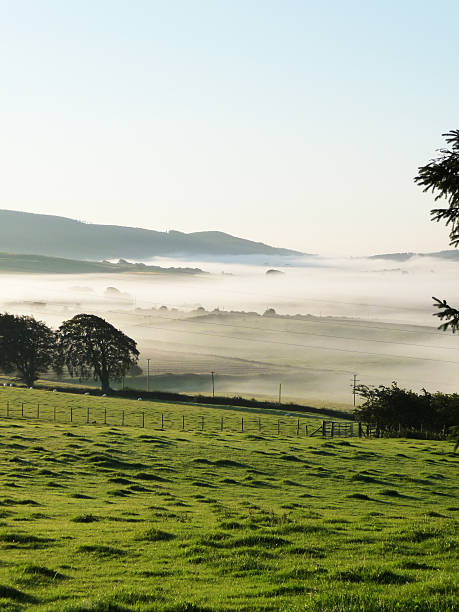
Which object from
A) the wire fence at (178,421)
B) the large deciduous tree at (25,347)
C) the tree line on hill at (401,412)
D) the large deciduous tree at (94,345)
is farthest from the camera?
the large deciduous tree at (94,345)

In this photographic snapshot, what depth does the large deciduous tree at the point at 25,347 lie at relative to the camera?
130 metres

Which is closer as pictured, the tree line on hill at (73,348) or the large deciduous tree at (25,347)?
the large deciduous tree at (25,347)

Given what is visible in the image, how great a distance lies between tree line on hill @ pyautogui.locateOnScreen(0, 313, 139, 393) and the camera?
429 ft

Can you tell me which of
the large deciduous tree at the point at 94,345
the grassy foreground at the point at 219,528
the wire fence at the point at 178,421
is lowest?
the wire fence at the point at 178,421

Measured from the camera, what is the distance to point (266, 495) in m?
36.2

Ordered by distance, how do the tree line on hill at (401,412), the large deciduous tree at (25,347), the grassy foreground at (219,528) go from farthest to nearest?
the large deciduous tree at (25,347) → the tree line on hill at (401,412) → the grassy foreground at (219,528)

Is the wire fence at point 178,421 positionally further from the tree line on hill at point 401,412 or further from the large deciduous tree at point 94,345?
the large deciduous tree at point 94,345

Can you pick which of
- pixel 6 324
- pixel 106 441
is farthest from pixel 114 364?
pixel 106 441

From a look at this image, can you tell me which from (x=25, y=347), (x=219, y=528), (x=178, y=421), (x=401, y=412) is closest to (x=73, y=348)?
(x=25, y=347)

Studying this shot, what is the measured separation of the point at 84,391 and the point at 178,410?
32946 mm

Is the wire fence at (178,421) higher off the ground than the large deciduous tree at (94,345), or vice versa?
the large deciduous tree at (94,345)

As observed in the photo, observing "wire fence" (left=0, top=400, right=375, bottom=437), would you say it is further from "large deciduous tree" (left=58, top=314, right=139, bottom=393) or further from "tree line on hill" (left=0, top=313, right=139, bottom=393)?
"tree line on hill" (left=0, top=313, right=139, bottom=393)

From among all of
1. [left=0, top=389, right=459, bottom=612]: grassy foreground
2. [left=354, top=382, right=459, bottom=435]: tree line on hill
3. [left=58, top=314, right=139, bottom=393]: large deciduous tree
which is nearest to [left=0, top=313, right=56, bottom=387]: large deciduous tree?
[left=58, top=314, right=139, bottom=393]: large deciduous tree

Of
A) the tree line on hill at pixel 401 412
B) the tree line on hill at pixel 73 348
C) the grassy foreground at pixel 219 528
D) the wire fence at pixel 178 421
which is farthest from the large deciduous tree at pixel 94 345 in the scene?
the grassy foreground at pixel 219 528
